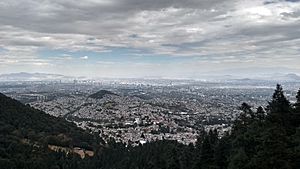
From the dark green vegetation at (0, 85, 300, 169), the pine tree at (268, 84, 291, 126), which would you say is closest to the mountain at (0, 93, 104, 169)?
the dark green vegetation at (0, 85, 300, 169)

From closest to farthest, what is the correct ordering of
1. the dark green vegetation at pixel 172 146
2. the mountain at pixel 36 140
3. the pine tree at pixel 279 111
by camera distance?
the dark green vegetation at pixel 172 146 < the pine tree at pixel 279 111 < the mountain at pixel 36 140

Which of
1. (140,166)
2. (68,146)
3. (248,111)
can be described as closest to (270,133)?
(248,111)

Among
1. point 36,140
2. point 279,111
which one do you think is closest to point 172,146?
point 279,111

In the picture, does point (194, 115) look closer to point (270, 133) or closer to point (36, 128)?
point (36, 128)

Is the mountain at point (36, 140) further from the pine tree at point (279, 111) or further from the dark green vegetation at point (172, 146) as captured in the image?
the pine tree at point (279, 111)

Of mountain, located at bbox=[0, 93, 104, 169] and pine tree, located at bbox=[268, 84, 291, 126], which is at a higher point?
pine tree, located at bbox=[268, 84, 291, 126]

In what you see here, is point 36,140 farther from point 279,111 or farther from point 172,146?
point 279,111

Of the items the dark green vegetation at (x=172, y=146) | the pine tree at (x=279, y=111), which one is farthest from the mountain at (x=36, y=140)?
the pine tree at (x=279, y=111)

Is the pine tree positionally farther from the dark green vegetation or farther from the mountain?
the mountain
